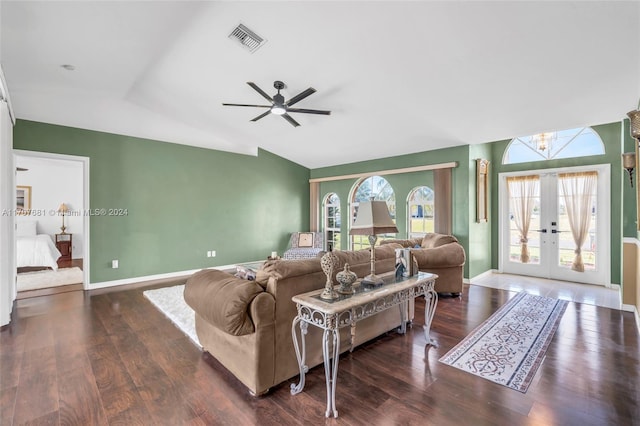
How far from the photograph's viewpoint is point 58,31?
2691 mm

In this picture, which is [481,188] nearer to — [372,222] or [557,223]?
[557,223]

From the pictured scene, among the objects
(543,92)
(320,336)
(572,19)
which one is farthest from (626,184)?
(320,336)

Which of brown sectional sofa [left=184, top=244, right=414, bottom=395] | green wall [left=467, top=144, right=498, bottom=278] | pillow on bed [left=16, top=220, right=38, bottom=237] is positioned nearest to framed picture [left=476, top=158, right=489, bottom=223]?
green wall [left=467, top=144, right=498, bottom=278]

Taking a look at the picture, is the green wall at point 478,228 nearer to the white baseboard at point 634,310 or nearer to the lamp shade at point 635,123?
the white baseboard at point 634,310

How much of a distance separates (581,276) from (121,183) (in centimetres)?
844

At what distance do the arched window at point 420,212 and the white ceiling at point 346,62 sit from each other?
1246mm

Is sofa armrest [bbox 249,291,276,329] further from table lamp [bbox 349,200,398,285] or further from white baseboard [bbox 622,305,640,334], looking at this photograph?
white baseboard [bbox 622,305,640,334]

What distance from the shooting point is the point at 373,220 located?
233cm

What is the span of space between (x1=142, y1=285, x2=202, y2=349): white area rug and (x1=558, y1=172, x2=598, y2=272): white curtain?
6.35 metres

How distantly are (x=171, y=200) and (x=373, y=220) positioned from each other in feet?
15.7

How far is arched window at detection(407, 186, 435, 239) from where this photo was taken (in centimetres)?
591

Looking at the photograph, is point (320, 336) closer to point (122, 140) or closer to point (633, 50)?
point (633, 50)

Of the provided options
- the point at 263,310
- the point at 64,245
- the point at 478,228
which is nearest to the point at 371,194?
the point at 478,228

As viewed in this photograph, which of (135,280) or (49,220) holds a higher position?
(49,220)
